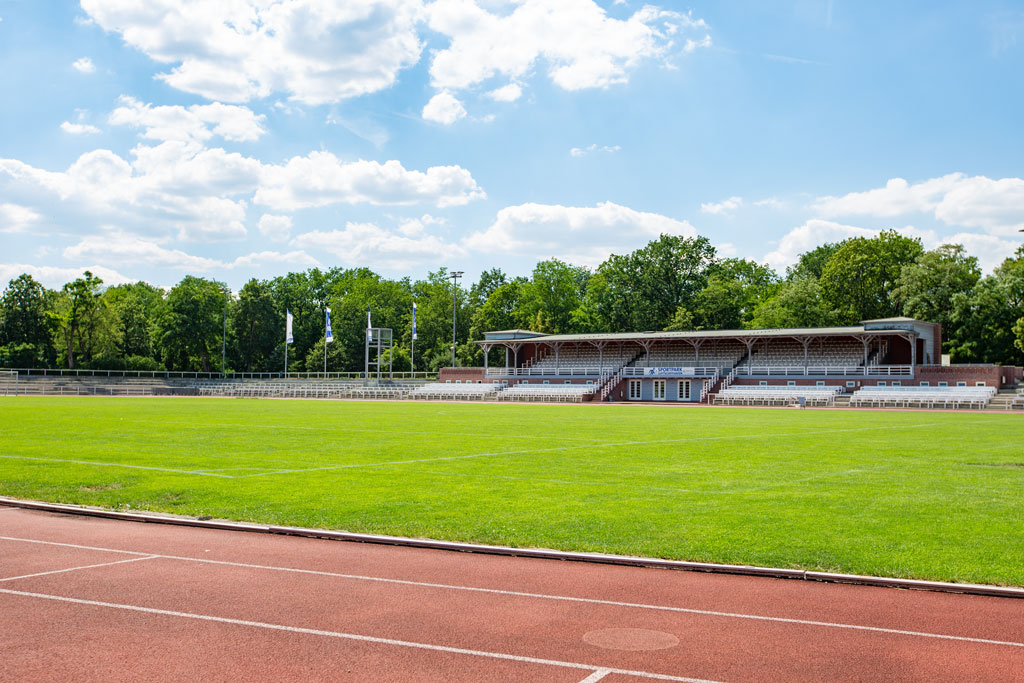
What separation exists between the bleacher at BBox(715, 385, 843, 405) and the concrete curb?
55115mm

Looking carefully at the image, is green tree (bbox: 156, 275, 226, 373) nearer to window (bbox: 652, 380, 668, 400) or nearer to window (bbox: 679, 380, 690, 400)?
window (bbox: 652, 380, 668, 400)

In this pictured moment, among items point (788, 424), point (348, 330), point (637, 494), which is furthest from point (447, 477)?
point (348, 330)

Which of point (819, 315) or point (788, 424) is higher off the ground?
point (819, 315)

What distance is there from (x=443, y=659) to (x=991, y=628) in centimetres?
473

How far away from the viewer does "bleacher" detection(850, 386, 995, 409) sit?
56.8m

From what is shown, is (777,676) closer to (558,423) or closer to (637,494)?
(637,494)

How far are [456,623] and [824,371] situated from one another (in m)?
67.3

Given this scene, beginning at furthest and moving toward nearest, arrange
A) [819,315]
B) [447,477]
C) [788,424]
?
[819,315] < [788,424] < [447,477]

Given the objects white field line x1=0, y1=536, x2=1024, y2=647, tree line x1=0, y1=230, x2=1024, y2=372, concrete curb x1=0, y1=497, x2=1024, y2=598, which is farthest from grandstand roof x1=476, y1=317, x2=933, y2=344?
white field line x1=0, y1=536, x2=1024, y2=647

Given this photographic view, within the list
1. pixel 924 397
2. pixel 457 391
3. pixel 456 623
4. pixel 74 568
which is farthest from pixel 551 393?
pixel 456 623

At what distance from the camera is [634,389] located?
78.0 meters

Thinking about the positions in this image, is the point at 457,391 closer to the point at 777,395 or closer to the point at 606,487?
the point at 777,395

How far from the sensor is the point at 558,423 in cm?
3600

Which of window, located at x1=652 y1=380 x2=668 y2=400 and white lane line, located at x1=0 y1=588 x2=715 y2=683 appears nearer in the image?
white lane line, located at x1=0 y1=588 x2=715 y2=683
